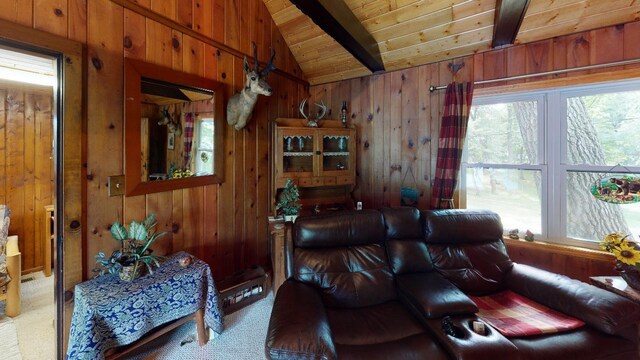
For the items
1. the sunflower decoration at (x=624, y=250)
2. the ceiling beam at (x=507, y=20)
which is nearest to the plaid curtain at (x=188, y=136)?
the ceiling beam at (x=507, y=20)

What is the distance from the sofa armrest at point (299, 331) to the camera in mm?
1141

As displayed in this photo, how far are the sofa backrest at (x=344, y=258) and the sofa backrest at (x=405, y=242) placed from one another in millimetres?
60

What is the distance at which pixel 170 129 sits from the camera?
2160 mm

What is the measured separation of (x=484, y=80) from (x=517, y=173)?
98 centimetres

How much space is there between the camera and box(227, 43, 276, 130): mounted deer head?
2.30 metres

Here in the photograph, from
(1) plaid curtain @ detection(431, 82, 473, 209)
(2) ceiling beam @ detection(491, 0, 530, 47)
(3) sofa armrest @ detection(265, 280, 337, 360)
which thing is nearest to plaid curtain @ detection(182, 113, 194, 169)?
(3) sofa armrest @ detection(265, 280, 337, 360)

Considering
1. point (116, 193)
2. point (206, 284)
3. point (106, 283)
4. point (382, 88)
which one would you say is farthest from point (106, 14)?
point (382, 88)

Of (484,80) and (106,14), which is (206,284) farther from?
(484,80)

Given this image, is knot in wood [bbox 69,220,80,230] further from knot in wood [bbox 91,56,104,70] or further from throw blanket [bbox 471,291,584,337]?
throw blanket [bbox 471,291,584,337]

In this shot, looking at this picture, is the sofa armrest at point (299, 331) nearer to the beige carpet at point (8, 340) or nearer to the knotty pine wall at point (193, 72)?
the knotty pine wall at point (193, 72)

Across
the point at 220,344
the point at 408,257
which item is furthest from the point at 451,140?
the point at 220,344

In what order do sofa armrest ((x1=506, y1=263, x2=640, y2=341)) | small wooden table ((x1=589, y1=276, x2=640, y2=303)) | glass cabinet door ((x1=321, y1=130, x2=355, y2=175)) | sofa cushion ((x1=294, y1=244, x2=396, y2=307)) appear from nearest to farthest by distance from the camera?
sofa armrest ((x1=506, y1=263, x2=640, y2=341))
small wooden table ((x1=589, y1=276, x2=640, y2=303))
sofa cushion ((x1=294, y1=244, x2=396, y2=307))
glass cabinet door ((x1=321, y1=130, x2=355, y2=175))

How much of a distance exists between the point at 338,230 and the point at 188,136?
1577mm

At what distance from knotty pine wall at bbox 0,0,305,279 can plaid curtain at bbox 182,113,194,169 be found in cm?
28
